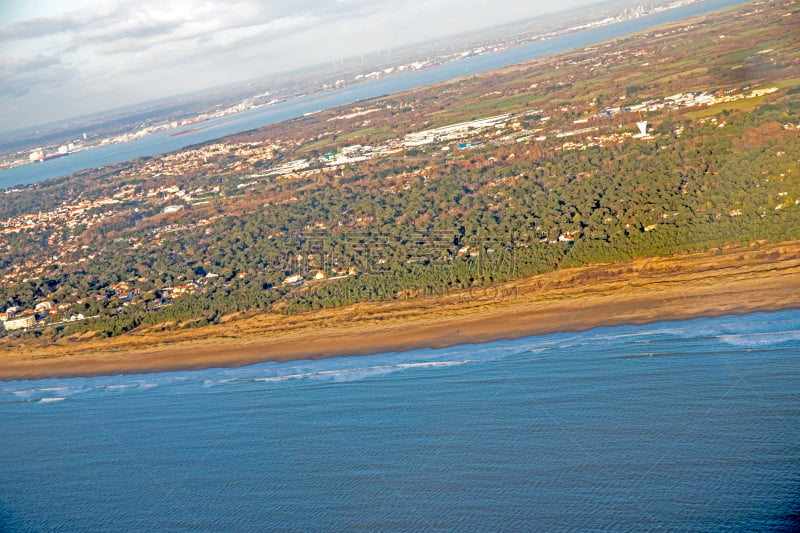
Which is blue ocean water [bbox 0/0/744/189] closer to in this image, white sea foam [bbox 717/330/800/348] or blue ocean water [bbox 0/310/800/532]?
blue ocean water [bbox 0/310/800/532]

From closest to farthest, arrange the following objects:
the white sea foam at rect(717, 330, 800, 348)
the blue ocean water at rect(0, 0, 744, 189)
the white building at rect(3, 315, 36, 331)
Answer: the white sea foam at rect(717, 330, 800, 348)
the white building at rect(3, 315, 36, 331)
the blue ocean water at rect(0, 0, 744, 189)

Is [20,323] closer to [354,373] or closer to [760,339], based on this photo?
[354,373]

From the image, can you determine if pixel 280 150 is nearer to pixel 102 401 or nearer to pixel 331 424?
pixel 102 401

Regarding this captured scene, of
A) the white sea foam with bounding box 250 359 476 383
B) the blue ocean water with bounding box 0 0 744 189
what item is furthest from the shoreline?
the blue ocean water with bounding box 0 0 744 189

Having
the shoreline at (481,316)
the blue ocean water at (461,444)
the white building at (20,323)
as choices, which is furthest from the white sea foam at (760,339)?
the white building at (20,323)

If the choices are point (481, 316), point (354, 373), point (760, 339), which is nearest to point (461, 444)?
point (354, 373)

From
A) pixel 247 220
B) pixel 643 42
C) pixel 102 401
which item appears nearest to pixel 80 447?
pixel 102 401
